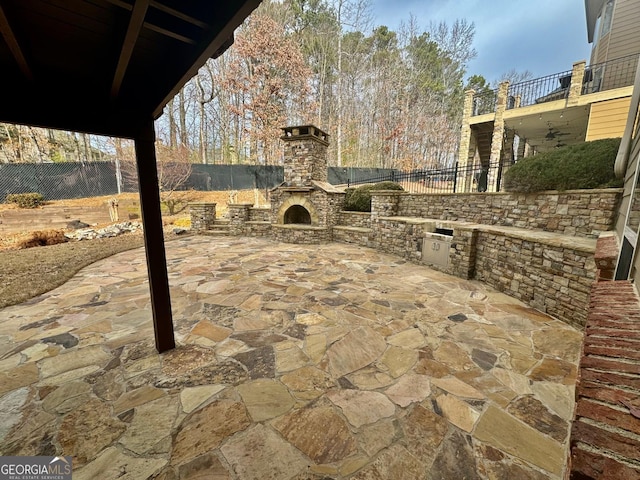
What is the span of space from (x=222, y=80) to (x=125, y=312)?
1479 centimetres

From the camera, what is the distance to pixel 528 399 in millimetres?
2160

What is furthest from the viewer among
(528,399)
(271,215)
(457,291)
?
(271,215)

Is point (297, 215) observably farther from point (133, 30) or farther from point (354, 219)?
point (133, 30)

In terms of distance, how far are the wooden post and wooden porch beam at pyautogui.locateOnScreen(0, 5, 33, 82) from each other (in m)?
0.75

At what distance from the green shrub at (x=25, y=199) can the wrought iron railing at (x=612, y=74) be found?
2153 cm

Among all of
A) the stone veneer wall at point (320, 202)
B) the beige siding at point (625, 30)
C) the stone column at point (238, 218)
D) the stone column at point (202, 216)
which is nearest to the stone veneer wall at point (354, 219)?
the stone veneer wall at point (320, 202)

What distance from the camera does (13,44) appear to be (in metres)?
1.41

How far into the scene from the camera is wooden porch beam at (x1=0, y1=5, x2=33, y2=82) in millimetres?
1240

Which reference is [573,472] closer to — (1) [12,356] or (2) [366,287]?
(2) [366,287]

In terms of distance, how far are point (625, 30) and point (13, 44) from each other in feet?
44.6

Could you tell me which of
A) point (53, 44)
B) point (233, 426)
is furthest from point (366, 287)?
point (53, 44)

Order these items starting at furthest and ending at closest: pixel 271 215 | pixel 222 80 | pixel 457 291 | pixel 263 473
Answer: pixel 222 80 → pixel 271 215 → pixel 457 291 → pixel 263 473

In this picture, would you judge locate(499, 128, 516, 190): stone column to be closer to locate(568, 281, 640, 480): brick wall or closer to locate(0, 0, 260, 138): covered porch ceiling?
locate(568, 281, 640, 480): brick wall

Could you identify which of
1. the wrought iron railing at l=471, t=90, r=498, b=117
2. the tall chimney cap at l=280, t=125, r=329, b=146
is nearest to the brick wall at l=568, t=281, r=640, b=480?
the tall chimney cap at l=280, t=125, r=329, b=146
